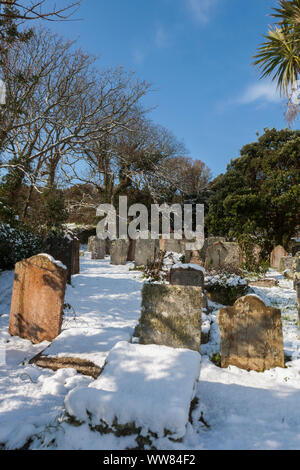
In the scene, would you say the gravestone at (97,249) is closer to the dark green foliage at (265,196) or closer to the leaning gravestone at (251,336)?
the dark green foliage at (265,196)

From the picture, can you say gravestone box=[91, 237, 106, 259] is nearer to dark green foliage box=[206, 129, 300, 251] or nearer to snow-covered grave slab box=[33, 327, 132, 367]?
dark green foliage box=[206, 129, 300, 251]

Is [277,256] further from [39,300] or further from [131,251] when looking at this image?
[39,300]

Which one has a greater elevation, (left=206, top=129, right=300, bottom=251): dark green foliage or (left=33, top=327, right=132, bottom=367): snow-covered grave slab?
(left=206, top=129, right=300, bottom=251): dark green foliage

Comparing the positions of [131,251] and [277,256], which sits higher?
[131,251]

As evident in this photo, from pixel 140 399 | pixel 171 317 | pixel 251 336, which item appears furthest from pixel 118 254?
pixel 140 399

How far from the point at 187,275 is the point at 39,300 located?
3.17 meters

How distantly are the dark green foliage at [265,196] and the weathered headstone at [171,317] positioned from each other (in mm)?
→ 14230

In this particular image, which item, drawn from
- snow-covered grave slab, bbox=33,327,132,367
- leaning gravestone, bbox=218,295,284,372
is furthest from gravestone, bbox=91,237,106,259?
leaning gravestone, bbox=218,295,284,372

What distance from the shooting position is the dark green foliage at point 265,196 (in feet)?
57.4

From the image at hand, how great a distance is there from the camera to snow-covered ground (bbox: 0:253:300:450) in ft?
6.12

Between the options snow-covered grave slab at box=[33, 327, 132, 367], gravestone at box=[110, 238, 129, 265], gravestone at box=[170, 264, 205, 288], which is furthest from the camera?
gravestone at box=[110, 238, 129, 265]

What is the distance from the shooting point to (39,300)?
155 inches

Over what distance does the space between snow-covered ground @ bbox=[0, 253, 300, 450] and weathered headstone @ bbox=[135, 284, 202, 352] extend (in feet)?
1.22

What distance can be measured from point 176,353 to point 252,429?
0.82 m
